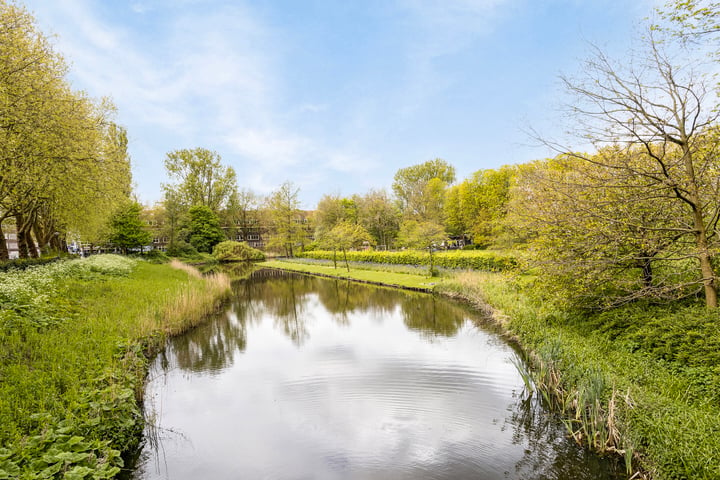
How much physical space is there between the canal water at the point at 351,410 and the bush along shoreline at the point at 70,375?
0.72 metres

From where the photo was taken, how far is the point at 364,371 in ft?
28.7

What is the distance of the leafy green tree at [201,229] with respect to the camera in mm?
50312

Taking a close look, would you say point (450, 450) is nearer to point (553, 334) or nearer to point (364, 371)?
point (364, 371)

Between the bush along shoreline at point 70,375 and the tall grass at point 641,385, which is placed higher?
the bush along shoreline at point 70,375

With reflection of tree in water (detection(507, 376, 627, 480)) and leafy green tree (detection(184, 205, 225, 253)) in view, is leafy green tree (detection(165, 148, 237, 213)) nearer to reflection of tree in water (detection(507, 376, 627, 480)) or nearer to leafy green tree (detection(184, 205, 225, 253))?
leafy green tree (detection(184, 205, 225, 253))

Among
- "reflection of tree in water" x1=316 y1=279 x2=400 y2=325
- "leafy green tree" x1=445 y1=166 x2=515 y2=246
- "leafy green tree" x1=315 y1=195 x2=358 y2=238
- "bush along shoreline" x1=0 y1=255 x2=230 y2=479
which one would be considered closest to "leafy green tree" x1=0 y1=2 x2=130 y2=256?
"bush along shoreline" x1=0 y1=255 x2=230 y2=479

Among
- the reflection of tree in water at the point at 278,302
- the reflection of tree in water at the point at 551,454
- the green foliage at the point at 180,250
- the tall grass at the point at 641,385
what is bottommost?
the reflection of tree in water at the point at 551,454

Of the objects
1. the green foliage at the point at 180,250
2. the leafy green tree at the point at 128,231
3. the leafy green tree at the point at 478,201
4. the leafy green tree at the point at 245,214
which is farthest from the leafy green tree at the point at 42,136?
the leafy green tree at the point at 245,214

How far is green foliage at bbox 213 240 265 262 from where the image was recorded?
49.7 metres

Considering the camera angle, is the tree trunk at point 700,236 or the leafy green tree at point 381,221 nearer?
the tree trunk at point 700,236

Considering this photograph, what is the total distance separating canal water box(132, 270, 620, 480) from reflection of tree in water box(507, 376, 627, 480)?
0.07 ft

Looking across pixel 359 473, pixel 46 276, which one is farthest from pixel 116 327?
pixel 359 473

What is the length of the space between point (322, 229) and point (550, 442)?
48.4m

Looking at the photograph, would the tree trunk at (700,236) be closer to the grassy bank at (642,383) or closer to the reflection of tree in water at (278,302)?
the grassy bank at (642,383)
